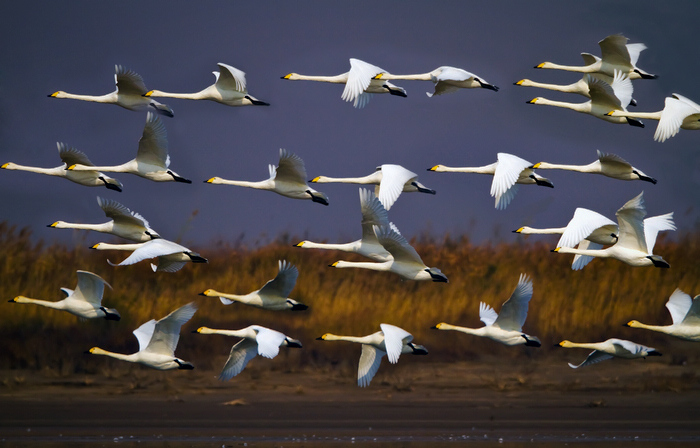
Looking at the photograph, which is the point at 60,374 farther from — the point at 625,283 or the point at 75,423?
the point at 625,283

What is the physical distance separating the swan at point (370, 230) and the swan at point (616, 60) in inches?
173

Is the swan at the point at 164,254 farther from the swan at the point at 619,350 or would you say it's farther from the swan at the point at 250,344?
the swan at the point at 619,350

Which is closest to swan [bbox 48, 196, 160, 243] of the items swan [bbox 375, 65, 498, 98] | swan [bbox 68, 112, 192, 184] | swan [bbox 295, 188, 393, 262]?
swan [bbox 68, 112, 192, 184]

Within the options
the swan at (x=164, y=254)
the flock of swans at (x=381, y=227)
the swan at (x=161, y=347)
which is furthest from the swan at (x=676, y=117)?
the swan at (x=161, y=347)

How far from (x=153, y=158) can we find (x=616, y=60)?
6.86m

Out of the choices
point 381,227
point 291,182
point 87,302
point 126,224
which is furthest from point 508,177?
point 87,302

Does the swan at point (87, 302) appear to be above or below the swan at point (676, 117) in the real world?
below

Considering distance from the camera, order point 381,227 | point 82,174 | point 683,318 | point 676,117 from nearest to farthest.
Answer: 1. point 381,227
2. point 676,117
3. point 683,318
4. point 82,174

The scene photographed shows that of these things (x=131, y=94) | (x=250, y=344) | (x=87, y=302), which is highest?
(x=131, y=94)

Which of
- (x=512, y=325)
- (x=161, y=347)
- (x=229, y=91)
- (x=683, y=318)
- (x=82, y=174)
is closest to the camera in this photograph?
(x=161, y=347)

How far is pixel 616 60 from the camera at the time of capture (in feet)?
81.1

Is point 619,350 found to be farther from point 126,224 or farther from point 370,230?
point 126,224

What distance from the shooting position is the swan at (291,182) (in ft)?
76.0

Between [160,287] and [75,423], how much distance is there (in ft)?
18.0
